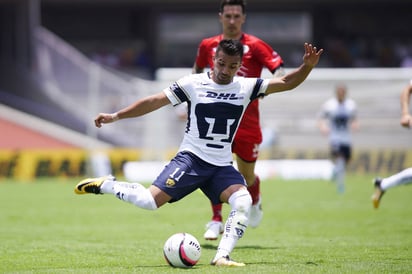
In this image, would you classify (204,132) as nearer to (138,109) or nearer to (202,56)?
(138,109)

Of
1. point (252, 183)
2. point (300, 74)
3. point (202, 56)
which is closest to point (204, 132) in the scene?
point (300, 74)

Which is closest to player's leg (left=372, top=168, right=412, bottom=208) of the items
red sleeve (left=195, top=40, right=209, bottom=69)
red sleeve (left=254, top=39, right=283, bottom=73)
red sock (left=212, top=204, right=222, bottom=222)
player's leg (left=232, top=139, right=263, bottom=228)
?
player's leg (left=232, top=139, right=263, bottom=228)

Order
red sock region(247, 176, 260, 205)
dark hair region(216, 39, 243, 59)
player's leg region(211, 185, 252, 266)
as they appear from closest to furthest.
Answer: player's leg region(211, 185, 252, 266), dark hair region(216, 39, 243, 59), red sock region(247, 176, 260, 205)

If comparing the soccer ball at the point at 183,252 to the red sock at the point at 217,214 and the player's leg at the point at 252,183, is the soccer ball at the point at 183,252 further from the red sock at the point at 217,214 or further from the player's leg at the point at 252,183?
the player's leg at the point at 252,183

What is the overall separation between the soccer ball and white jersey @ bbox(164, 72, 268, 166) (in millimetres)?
837

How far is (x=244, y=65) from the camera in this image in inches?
428

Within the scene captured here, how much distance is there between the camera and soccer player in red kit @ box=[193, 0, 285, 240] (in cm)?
1066

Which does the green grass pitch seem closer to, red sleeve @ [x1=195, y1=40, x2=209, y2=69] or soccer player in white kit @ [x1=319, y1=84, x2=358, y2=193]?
soccer player in white kit @ [x1=319, y1=84, x2=358, y2=193]

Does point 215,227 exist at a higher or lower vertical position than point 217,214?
lower

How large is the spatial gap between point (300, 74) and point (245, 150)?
7.88 feet

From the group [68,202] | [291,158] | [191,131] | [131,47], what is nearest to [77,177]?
[291,158]

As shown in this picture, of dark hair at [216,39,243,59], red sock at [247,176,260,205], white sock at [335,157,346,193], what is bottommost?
white sock at [335,157,346,193]

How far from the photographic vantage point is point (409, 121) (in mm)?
10016

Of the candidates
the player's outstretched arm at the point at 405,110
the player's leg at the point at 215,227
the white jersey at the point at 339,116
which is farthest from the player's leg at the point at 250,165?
the white jersey at the point at 339,116
